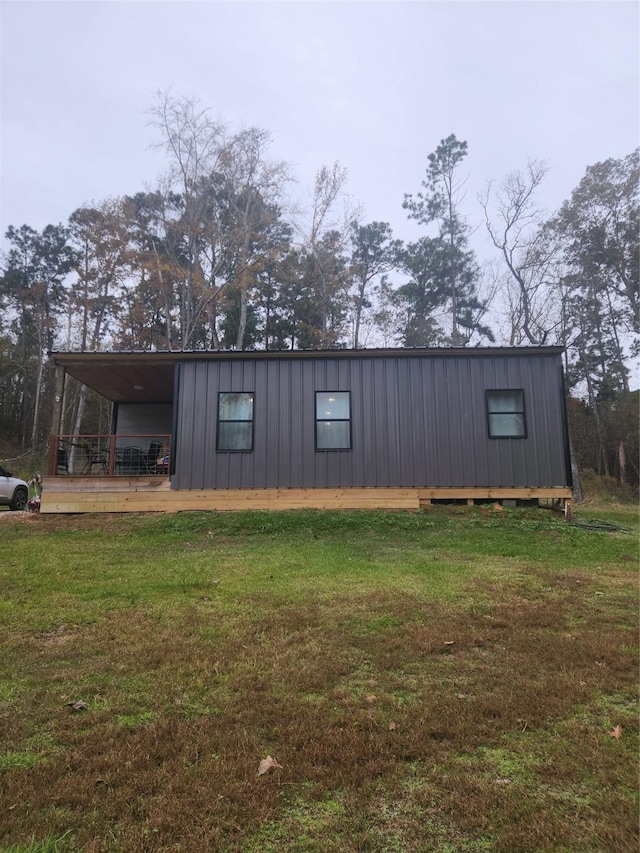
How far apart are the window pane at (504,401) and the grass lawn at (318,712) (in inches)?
199

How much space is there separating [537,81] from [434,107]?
33.9ft

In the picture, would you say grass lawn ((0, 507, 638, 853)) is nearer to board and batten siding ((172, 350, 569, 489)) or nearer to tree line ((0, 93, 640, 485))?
board and batten siding ((172, 350, 569, 489))

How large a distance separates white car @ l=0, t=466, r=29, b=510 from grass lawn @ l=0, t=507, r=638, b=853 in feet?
22.6

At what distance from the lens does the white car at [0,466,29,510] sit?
10.2 metres

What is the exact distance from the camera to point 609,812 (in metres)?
1.41

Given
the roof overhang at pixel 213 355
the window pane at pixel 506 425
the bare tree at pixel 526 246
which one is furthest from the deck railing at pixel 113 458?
the bare tree at pixel 526 246

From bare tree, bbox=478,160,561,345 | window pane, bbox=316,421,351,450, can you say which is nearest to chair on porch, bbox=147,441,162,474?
window pane, bbox=316,421,351,450

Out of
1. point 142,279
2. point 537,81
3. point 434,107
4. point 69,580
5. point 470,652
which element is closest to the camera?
point 470,652

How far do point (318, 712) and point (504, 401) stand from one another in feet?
27.4

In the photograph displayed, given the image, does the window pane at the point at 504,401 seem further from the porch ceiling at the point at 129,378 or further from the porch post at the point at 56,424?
the porch post at the point at 56,424

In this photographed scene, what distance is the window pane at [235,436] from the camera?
9.27 meters

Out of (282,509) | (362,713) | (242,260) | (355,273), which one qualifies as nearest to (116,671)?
(362,713)

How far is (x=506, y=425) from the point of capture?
9.26 metres

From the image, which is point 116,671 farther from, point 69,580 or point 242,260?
point 242,260
